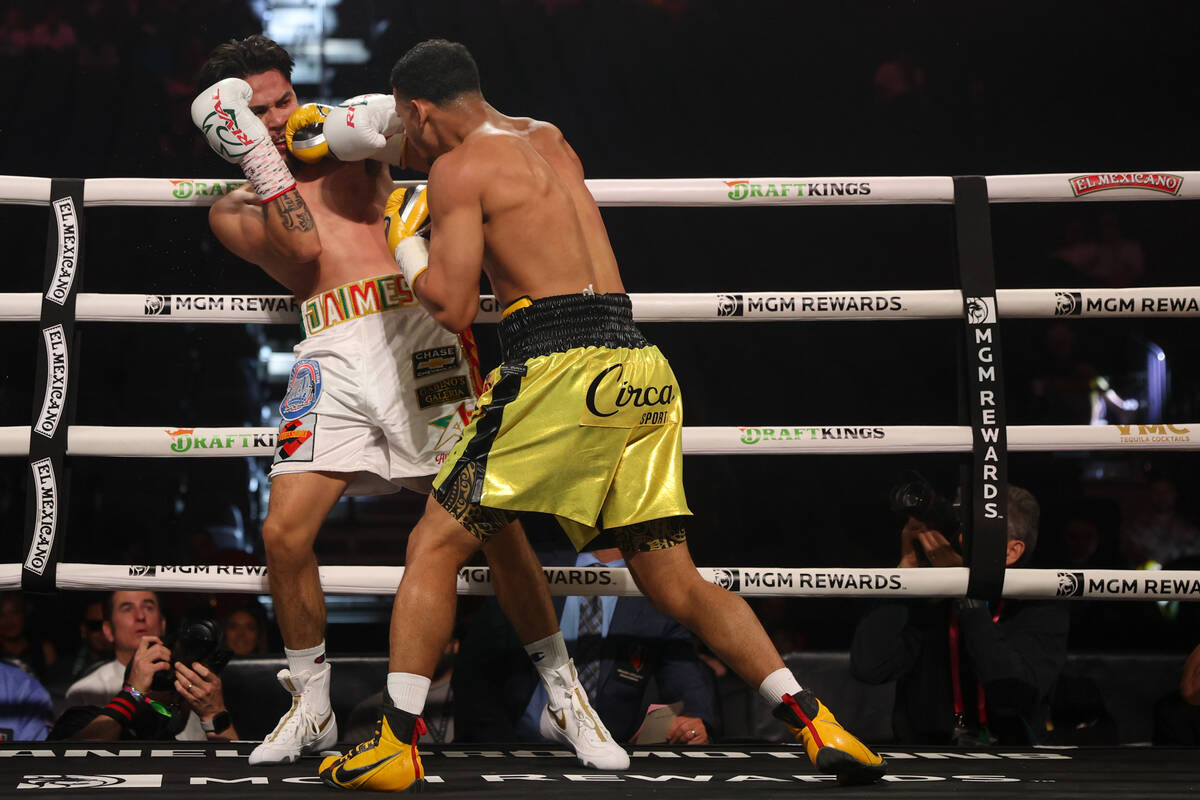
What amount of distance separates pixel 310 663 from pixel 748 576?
0.96 metres

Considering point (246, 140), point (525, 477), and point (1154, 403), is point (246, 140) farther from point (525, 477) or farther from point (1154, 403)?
point (1154, 403)

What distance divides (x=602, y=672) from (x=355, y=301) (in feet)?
Answer: 3.50

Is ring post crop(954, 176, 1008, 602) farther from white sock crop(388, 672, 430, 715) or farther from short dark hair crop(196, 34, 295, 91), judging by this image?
short dark hair crop(196, 34, 295, 91)

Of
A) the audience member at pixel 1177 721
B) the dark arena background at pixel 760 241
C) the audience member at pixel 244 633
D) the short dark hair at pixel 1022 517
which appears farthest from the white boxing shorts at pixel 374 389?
the audience member at pixel 1177 721

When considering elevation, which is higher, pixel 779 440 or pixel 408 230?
pixel 408 230

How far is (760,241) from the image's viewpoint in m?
4.50

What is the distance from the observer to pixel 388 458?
7.98 ft

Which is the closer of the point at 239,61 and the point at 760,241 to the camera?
the point at 239,61

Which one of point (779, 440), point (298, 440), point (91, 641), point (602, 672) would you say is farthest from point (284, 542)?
point (91, 641)

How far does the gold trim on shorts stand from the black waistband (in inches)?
16.7

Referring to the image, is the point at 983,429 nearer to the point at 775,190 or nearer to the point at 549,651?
the point at 775,190

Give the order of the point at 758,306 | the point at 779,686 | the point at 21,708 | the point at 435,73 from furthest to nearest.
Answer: the point at 21,708, the point at 758,306, the point at 435,73, the point at 779,686

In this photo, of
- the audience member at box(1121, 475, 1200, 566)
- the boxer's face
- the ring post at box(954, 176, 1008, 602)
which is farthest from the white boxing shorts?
the audience member at box(1121, 475, 1200, 566)

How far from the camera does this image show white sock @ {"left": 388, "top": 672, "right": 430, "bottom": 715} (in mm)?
1970
